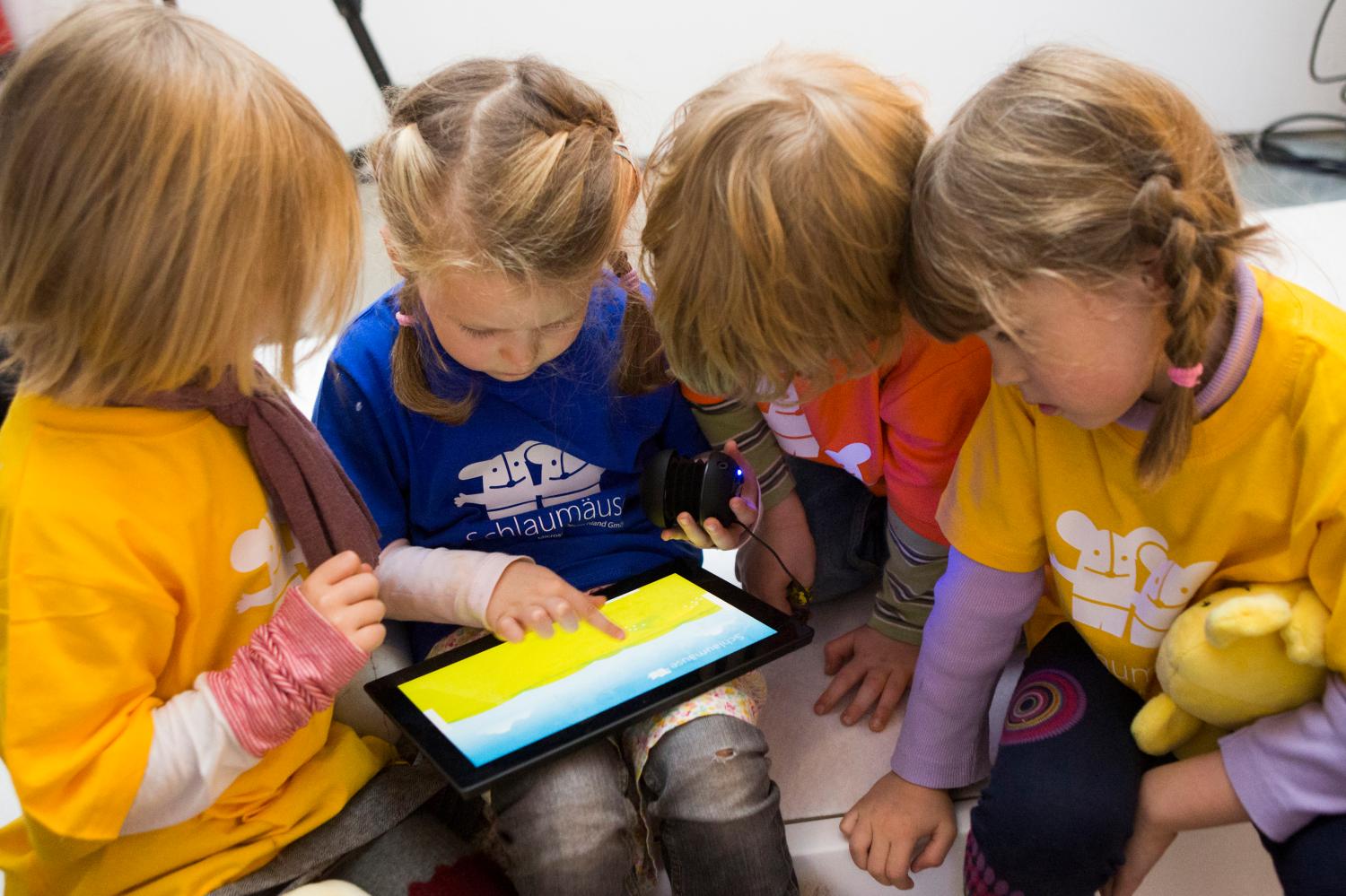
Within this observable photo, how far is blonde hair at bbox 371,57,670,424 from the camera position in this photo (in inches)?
32.1

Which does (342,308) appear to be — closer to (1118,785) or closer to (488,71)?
(488,71)

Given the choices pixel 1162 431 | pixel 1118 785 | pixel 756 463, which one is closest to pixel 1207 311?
pixel 1162 431

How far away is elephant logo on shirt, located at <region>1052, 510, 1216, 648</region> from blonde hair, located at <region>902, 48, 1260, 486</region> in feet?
0.33

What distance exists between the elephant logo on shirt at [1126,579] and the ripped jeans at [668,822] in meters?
0.27

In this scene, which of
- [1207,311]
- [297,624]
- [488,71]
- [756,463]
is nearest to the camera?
[1207,311]

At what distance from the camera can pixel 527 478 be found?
100cm

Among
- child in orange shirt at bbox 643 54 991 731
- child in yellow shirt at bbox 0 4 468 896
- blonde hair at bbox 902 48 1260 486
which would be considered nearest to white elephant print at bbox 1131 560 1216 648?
blonde hair at bbox 902 48 1260 486

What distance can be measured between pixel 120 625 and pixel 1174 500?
2.20 ft

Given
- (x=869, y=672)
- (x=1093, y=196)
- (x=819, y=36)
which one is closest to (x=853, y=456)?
(x=869, y=672)

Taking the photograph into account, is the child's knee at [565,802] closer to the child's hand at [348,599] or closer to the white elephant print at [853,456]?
the child's hand at [348,599]

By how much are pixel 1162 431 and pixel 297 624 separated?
559 mm

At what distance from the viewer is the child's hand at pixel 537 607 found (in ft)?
3.00

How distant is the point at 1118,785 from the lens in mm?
794

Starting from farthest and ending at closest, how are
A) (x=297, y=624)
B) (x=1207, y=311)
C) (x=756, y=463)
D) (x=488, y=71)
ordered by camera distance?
(x=756, y=463), (x=488, y=71), (x=297, y=624), (x=1207, y=311)
